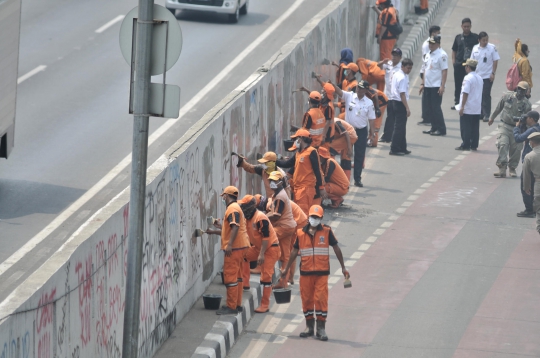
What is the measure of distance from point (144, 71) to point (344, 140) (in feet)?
30.2

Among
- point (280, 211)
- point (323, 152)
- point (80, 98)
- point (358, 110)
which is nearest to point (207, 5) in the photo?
point (80, 98)

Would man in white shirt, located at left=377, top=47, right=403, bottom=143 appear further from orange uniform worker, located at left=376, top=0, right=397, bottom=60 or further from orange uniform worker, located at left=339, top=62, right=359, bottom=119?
orange uniform worker, located at left=376, top=0, right=397, bottom=60

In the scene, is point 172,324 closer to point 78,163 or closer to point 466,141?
point 78,163

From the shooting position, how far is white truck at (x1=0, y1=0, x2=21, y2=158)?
15.9m

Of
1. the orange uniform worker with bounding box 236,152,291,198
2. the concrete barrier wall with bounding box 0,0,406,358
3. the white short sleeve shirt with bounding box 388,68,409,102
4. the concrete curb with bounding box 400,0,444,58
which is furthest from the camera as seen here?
the concrete curb with bounding box 400,0,444,58

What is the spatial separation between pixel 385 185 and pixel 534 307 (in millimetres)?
6026

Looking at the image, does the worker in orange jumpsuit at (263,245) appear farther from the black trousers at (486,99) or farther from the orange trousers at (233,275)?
the black trousers at (486,99)

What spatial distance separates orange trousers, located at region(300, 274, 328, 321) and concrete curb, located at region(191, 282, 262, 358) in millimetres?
830

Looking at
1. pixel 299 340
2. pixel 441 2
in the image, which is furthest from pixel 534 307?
pixel 441 2

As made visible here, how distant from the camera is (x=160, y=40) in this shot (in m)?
9.38

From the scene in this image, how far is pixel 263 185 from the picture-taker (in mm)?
17188

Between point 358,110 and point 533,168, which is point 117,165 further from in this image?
point 533,168

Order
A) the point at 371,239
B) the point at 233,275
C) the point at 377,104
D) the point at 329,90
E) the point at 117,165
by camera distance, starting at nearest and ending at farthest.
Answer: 1. the point at 233,275
2. the point at 371,239
3. the point at 117,165
4. the point at 329,90
5. the point at 377,104

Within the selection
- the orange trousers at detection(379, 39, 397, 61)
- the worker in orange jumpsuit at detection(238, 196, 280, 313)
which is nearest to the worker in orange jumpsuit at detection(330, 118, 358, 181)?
the worker in orange jumpsuit at detection(238, 196, 280, 313)
